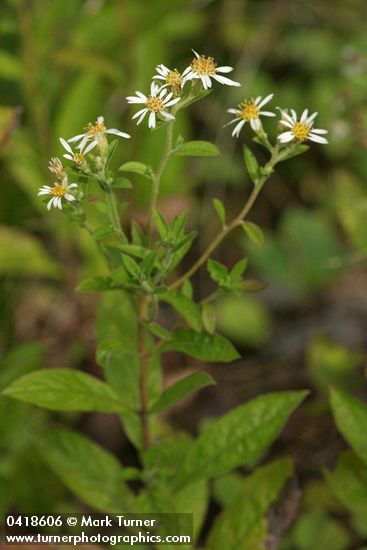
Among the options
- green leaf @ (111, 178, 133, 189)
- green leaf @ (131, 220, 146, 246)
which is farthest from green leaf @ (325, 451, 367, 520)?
green leaf @ (111, 178, 133, 189)

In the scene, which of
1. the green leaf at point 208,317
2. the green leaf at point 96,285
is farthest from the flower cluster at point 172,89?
the green leaf at point 208,317

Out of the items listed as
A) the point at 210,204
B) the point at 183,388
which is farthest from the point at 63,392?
the point at 210,204

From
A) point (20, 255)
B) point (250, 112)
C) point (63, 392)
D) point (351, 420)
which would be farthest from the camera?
point (20, 255)

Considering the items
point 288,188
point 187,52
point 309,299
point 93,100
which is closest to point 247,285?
point 93,100

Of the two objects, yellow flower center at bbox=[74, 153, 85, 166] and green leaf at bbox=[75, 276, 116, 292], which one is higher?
yellow flower center at bbox=[74, 153, 85, 166]

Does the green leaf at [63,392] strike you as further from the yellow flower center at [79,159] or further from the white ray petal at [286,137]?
the white ray petal at [286,137]

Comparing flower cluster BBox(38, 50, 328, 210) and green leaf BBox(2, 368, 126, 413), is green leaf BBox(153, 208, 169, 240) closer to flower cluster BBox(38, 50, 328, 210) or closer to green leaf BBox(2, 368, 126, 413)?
flower cluster BBox(38, 50, 328, 210)

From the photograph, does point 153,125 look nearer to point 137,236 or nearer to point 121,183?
point 121,183
